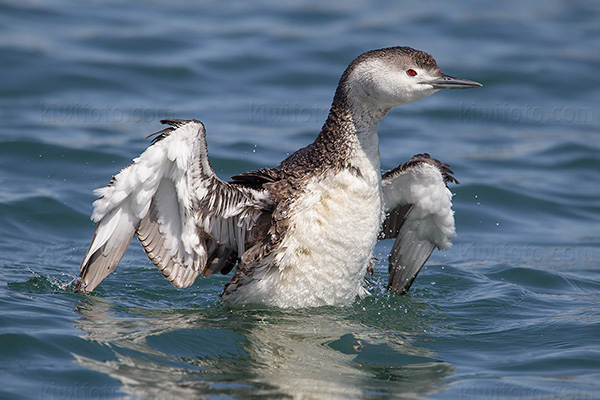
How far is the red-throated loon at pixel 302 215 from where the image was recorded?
6.70 meters

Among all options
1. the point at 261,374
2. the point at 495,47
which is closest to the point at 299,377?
the point at 261,374

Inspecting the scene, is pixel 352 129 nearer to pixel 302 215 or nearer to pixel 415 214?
pixel 302 215

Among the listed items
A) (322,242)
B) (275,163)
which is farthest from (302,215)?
(275,163)

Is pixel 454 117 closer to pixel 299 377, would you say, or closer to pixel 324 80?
pixel 324 80

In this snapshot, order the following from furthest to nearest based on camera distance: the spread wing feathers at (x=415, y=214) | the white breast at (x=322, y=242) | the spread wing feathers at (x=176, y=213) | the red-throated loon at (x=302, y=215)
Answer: the spread wing feathers at (x=415, y=214)
the white breast at (x=322, y=242)
the red-throated loon at (x=302, y=215)
the spread wing feathers at (x=176, y=213)

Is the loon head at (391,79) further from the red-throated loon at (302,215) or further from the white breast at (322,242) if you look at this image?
the white breast at (322,242)

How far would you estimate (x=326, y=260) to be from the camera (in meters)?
6.90

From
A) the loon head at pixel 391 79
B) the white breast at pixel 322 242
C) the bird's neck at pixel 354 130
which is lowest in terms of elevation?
the white breast at pixel 322 242

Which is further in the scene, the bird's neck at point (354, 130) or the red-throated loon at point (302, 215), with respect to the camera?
the bird's neck at point (354, 130)

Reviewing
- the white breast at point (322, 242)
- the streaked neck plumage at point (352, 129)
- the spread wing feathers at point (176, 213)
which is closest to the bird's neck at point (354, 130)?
the streaked neck plumage at point (352, 129)

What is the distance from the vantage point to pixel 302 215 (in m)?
6.82

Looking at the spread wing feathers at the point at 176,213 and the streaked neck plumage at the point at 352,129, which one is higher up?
the streaked neck plumage at the point at 352,129

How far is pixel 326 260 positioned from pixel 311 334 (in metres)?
0.63

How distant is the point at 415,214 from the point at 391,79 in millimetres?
1502
